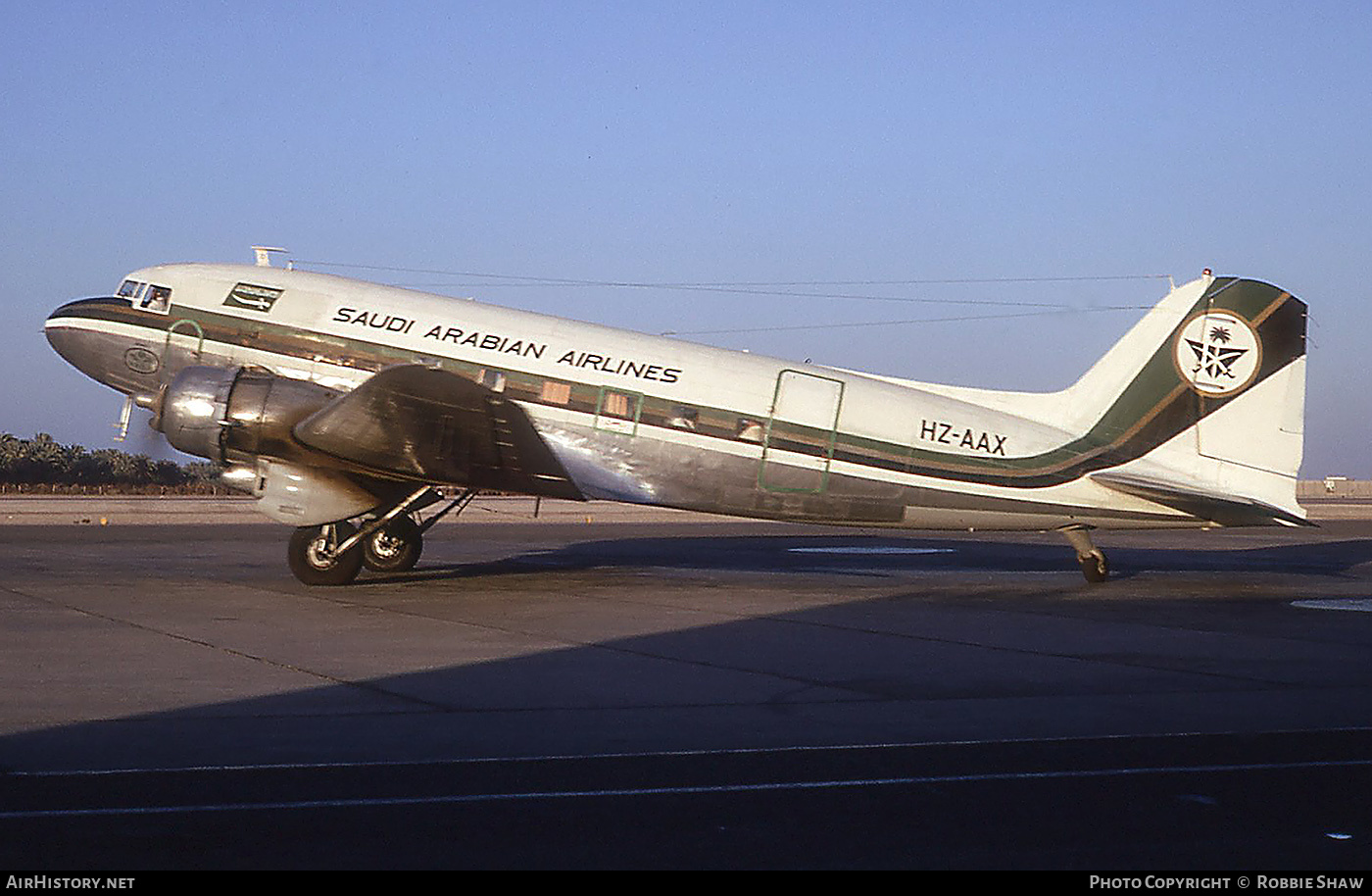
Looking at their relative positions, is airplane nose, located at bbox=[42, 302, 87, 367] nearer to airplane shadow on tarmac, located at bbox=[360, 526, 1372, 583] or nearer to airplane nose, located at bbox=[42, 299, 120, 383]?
airplane nose, located at bbox=[42, 299, 120, 383]

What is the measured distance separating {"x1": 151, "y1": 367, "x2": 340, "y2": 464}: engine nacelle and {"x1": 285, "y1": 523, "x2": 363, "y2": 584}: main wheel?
1338 mm

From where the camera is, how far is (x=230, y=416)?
20.5 m

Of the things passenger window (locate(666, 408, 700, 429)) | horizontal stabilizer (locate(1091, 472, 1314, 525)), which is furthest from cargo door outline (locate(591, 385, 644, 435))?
horizontal stabilizer (locate(1091, 472, 1314, 525))

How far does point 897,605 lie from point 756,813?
1223cm

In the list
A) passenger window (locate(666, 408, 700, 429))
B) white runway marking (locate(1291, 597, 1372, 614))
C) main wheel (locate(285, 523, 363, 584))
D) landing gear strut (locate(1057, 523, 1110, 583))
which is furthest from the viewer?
landing gear strut (locate(1057, 523, 1110, 583))

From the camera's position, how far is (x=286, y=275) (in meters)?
23.2

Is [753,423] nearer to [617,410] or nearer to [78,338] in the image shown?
[617,410]

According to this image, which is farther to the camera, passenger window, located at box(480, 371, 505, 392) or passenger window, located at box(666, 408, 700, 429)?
passenger window, located at box(480, 371, 505, 392)

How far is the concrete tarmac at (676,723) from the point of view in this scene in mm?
7070

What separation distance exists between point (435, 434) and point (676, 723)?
11.2m

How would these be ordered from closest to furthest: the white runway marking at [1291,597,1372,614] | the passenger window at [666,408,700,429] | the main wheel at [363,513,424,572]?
the white runway marking at [1291,597,1372,614] → the passenger window at [666,408,700,429] → the main wheel at [363,513,424,572]

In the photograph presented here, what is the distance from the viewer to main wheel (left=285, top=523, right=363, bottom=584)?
21.2m
